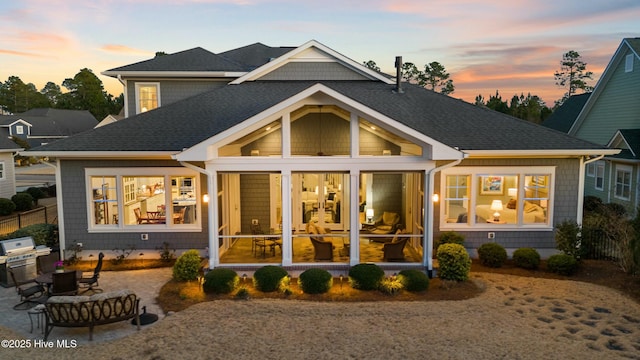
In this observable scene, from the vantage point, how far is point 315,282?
10.6 metres

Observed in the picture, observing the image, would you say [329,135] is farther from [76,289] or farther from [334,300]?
[76,289]

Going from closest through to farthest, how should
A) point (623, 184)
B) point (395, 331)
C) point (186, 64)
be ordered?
point (395, 331), point (186, 64), point (623, 184)

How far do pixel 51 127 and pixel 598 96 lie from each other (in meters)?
62.2

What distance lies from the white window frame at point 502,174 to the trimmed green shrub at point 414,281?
331cm

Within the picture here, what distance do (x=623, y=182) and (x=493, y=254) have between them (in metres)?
11.7

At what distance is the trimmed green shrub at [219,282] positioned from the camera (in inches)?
417

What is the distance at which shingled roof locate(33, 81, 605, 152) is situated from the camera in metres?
13.4

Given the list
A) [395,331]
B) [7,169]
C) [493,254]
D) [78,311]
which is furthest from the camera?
[7,169]

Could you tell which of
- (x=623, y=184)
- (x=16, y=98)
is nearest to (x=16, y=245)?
(x=623, y=184)

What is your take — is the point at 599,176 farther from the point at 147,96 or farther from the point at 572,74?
the point at 572,74

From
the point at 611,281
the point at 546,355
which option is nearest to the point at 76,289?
the point at 546,355

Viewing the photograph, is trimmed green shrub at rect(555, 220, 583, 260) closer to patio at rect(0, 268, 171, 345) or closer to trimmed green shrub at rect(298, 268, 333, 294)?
trimmed green shrub at rect(298, 268, 333, 294)

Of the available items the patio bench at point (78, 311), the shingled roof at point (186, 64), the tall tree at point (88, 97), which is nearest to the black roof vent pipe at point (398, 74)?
the shingled roof at point (186, 64)

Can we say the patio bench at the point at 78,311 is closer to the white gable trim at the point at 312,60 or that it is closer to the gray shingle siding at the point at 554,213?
the gray shingle siding at the point at 554,213
